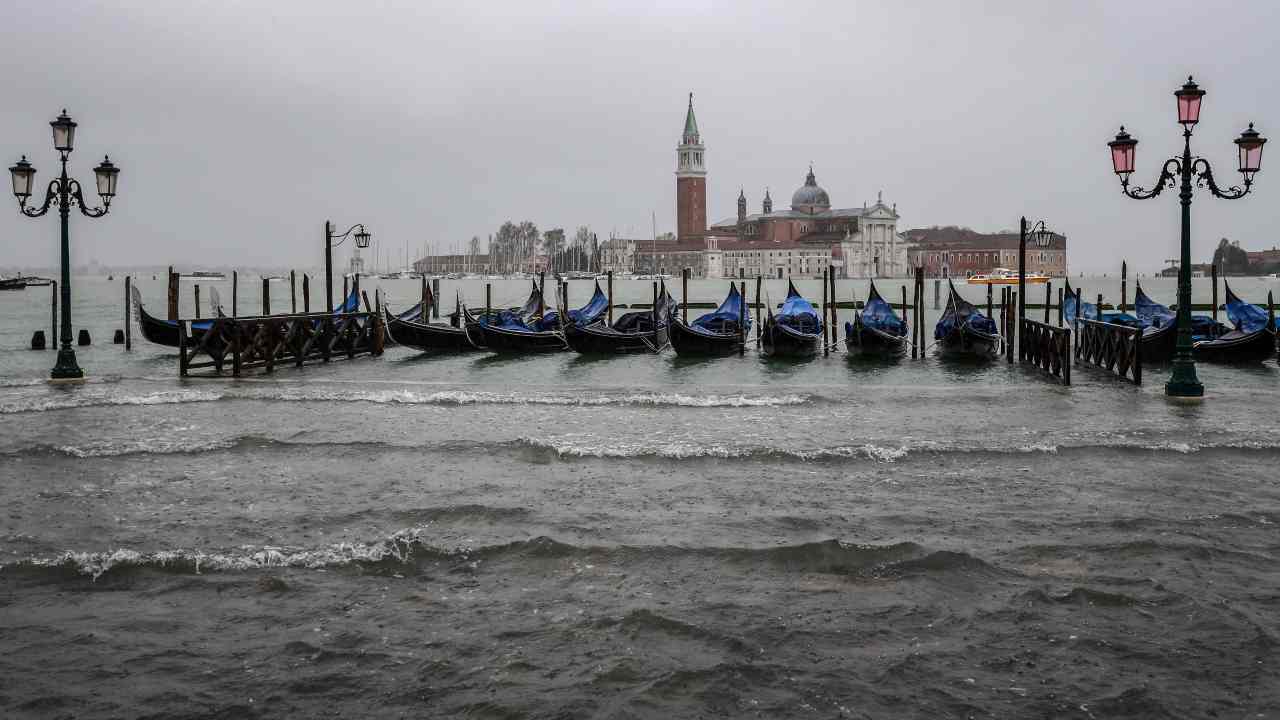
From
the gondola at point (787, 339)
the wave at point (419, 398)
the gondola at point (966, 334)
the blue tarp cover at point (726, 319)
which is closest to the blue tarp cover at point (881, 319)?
the gondola at point (966, 334)

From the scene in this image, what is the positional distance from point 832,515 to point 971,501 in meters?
0.88

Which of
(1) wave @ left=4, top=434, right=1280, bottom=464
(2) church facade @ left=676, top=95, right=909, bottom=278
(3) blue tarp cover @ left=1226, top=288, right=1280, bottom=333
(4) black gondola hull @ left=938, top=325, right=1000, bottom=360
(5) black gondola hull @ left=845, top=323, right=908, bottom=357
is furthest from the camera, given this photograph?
(2) church facade @ left=676, top=95, right=909, bottom=278

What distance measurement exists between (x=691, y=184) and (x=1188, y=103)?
338 feet

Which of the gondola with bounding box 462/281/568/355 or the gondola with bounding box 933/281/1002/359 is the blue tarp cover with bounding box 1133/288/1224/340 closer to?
the gondola with bounding box 933/281/1002/359

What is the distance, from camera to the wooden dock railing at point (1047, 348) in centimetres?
1276

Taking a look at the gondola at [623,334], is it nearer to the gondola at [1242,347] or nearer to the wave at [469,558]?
the gondola at [1242,347]

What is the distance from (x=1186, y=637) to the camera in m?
3.85

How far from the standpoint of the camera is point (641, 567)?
15.9ft

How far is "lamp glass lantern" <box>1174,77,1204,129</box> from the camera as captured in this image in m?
9.58

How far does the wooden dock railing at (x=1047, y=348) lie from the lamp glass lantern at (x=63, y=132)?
35.6 ft

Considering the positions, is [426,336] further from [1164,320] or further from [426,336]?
[1164,320]

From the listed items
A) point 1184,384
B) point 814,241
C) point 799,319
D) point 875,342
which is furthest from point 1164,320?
point 814,241

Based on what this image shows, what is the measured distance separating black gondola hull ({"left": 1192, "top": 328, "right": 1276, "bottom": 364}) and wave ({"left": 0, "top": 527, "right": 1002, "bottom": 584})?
13.9 m

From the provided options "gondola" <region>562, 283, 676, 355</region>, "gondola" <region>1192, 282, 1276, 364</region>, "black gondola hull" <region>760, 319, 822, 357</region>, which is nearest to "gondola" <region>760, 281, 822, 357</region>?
"black gondola hull" <region>760, 319, 822, 357</region>
